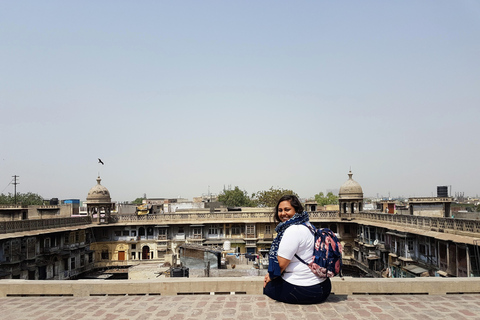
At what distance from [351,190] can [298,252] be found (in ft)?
Answer: 112

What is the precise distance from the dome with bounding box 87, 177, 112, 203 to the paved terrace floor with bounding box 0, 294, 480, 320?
32986mm

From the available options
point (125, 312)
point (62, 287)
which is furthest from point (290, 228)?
point (62, 287)

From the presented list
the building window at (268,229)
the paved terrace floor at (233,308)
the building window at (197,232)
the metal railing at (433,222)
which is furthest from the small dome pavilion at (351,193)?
the paved terrace floor at (233,308)

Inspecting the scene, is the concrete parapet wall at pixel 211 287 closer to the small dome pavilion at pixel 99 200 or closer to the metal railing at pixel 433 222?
the metal railing at pixel 433 222

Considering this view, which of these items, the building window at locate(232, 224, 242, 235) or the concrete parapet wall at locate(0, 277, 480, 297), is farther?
the building window at locate(232, 224, 242, 235)

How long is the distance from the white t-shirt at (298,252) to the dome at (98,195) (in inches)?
1449

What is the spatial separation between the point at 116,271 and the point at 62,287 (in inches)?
1257

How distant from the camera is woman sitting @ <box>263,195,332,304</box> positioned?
5.93 meters

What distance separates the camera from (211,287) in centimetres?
807

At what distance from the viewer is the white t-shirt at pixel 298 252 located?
5.91 meters

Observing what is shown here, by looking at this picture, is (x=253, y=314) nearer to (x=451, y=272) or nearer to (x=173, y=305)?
(x=173, y=305)

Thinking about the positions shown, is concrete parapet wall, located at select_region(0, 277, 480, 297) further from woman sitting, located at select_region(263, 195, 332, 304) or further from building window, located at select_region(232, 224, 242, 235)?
building window, located at select_region(232, 224, 242, 235)

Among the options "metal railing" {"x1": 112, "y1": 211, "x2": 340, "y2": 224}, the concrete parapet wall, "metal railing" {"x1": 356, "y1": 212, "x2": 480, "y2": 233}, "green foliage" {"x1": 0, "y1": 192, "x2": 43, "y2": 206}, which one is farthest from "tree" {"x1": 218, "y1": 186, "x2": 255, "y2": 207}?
the concrete parapet wall

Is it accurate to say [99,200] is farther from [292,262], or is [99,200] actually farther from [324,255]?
[324,255]
